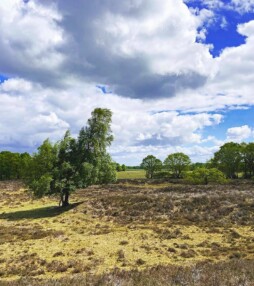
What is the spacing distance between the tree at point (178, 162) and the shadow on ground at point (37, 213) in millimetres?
65065

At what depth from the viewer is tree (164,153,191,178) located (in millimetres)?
100438

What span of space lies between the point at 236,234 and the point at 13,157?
333 ft

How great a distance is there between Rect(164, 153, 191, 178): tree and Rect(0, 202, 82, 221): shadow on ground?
65.1 metres

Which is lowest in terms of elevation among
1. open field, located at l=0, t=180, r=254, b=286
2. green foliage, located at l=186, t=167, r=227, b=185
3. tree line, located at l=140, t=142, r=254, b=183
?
open field, located at l=0, t=180, r=254, b=286

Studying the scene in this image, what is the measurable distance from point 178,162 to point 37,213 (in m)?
68.8

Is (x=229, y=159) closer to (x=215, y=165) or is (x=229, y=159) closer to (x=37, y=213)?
(x=215, y=165)

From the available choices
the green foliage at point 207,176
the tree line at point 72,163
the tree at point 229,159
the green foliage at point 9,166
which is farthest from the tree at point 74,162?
the green foliage at point 9,166

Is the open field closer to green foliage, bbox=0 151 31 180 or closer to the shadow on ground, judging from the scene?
the shadow on ground

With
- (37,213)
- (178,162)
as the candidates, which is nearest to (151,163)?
(178,162)

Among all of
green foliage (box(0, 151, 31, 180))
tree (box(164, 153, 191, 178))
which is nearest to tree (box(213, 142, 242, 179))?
tree (box(164, 153, 191, 178))

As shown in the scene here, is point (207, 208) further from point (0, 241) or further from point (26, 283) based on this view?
point (26, 283)

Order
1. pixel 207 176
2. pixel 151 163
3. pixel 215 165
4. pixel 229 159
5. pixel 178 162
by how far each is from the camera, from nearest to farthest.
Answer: pixel 207 176 < pixel 229 159 < pixel 215 165 < pixel 178 162 < pixel 151 163

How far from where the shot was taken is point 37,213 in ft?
126

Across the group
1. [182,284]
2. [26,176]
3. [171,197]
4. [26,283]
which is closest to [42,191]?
[26,176]
